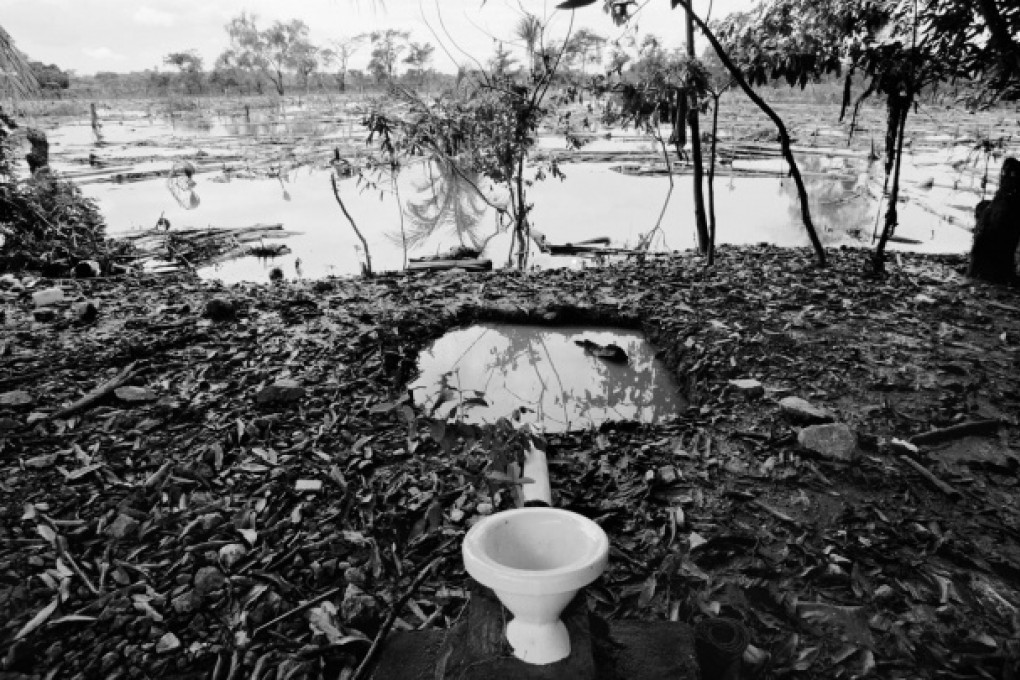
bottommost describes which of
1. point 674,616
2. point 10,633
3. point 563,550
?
point 674,616

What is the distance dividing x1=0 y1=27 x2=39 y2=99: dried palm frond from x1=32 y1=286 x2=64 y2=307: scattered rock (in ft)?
7.27

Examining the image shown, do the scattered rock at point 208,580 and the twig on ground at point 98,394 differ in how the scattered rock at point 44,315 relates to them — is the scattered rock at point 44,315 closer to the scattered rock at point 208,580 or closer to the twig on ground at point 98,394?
the twig on ground at point 98,394

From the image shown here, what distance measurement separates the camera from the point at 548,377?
3992 millimetres

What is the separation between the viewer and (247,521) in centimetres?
233

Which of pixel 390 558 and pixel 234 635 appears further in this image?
pixel 390 558

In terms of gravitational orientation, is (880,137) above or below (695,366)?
above

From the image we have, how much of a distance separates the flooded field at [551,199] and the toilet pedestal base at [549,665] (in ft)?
18.3

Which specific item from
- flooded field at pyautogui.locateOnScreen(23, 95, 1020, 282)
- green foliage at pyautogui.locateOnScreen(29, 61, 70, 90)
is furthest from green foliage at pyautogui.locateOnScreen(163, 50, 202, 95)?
flooded field at pyautogui.locateOnScreen(23, 95, 1020, 282)

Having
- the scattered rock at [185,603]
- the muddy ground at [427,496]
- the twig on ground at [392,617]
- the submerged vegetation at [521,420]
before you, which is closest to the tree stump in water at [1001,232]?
the submerged vegetation at [521,420]

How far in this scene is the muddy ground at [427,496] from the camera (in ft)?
5.99

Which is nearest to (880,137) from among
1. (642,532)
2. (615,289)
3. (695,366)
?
(615,289)

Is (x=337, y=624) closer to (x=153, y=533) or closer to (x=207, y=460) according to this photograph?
(x=153, y=533)

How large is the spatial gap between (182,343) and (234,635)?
2754 mm

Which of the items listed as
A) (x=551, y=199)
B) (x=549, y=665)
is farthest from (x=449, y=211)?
(x=549, y=665)
